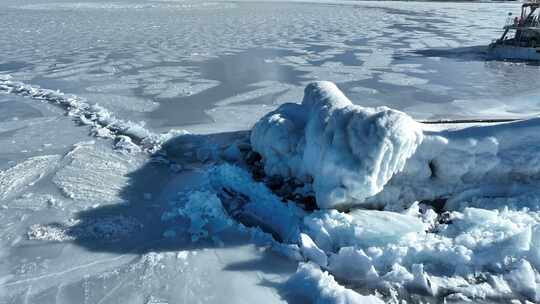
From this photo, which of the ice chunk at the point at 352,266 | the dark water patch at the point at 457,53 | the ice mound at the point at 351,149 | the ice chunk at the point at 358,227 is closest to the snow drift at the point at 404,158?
the ice mound at the point at 351,149

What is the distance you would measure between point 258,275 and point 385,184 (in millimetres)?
1847

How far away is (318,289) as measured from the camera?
13.4 ft

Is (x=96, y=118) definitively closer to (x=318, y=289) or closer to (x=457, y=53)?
(x=318, y=289)

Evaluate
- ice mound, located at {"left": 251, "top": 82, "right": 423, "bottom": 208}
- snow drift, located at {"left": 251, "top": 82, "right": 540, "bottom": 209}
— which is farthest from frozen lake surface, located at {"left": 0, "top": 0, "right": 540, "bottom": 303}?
snow drift, located at {"left": 251, "top": 82, "right": 540, "bottom": 209}

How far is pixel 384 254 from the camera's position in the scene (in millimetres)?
4457

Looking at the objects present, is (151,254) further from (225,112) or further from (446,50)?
(446,50)

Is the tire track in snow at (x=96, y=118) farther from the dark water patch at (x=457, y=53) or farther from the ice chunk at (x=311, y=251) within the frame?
the dark water patch at (x=457, y=53)

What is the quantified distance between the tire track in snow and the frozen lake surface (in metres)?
0.05

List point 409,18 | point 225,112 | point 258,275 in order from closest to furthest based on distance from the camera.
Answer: point 258,275 < point 225,112 < point 409,18

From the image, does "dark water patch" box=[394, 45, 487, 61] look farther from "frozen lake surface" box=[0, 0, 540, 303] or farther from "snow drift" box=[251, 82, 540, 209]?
"snow drift" box=[251, 82, 540, 209]

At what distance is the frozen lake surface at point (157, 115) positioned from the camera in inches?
173

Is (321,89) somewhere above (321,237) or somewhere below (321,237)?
above

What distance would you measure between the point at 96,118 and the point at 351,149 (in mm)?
5545

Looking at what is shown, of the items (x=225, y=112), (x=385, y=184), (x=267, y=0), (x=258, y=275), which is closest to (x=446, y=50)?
(x=225, y=112)
